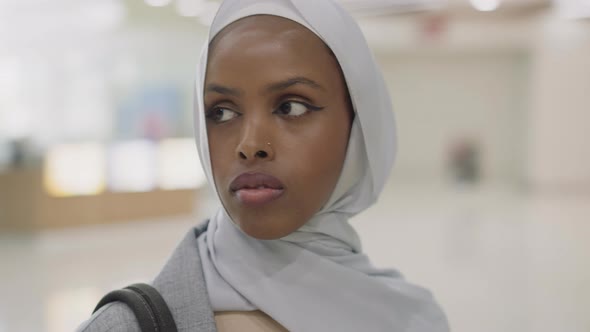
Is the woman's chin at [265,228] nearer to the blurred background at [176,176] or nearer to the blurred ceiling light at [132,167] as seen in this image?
the blurred background at [176,176]

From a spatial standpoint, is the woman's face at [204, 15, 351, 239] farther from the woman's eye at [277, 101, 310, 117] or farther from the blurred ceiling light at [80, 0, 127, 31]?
the blurred ceiling light at [80, 0, 127, 31]

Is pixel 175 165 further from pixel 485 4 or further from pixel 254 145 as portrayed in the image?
pixel 254 145

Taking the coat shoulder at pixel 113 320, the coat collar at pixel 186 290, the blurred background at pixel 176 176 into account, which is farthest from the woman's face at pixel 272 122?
Result: the blurred background at pixel 176 176

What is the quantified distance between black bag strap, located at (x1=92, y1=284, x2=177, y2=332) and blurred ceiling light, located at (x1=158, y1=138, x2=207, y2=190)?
10.1 metres

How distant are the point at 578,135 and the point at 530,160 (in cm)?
146

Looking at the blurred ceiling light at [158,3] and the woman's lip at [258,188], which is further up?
the blurred ceiling light at [158,3]

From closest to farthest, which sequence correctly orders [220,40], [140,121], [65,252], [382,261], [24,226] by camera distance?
[220,40]
[382,261]
[65,252]
[24,226]
[140,121]

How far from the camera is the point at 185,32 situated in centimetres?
1325

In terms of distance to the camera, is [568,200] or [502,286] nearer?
[502,286]

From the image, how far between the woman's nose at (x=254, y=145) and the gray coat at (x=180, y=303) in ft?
0.70

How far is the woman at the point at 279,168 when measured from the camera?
109cm

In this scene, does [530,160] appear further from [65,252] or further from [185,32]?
[65,252]

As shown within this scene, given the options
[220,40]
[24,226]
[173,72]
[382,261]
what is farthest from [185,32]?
[220,40]

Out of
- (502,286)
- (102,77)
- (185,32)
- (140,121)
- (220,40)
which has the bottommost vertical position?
(502,286)
